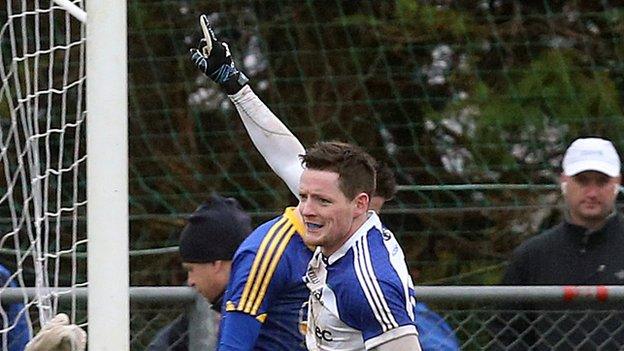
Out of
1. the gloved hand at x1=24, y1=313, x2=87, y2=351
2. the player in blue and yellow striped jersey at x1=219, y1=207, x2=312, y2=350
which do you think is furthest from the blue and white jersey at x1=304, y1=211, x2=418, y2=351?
the gloved hand at x1=24, y1=313, x2=87, y2=351

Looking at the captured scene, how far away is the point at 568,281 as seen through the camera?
6.07 m

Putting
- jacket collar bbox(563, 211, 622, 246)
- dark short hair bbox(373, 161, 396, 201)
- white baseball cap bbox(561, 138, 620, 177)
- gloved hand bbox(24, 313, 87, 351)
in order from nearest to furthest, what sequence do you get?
gloved hand bbox(24, 313, 87, 351)
dark short hair bbox(373, 161, 396, 201)
jacket collar bbox(563, 211, 622, 246)
white baseball cap bbox(561, 138, 620, 177)

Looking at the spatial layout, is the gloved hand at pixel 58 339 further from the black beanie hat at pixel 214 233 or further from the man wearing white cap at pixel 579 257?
the man wearing white cap at pixel 579 257

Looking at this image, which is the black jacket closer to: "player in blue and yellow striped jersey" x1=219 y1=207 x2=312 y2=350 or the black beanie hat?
"player in blue and yellow striped jersey" x1=219 y1=207 x2=312 y2=350

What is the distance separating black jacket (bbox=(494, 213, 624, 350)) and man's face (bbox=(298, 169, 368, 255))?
3.47 feet

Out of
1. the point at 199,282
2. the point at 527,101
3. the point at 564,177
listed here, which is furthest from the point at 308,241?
the point at 527,101

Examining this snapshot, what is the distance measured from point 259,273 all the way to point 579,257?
1.25 metres

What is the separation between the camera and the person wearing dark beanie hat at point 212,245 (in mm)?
5934

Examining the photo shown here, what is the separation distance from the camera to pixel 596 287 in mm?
5797

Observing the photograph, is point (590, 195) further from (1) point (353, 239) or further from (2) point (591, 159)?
(1) point (353, 239)

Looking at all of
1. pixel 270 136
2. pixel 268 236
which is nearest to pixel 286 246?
pixel 268 236

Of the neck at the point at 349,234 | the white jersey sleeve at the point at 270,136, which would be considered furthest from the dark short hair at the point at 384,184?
the neck at the point at 349,234

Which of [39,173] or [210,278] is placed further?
[210,278]

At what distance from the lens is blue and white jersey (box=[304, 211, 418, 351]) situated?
15.9 feet
